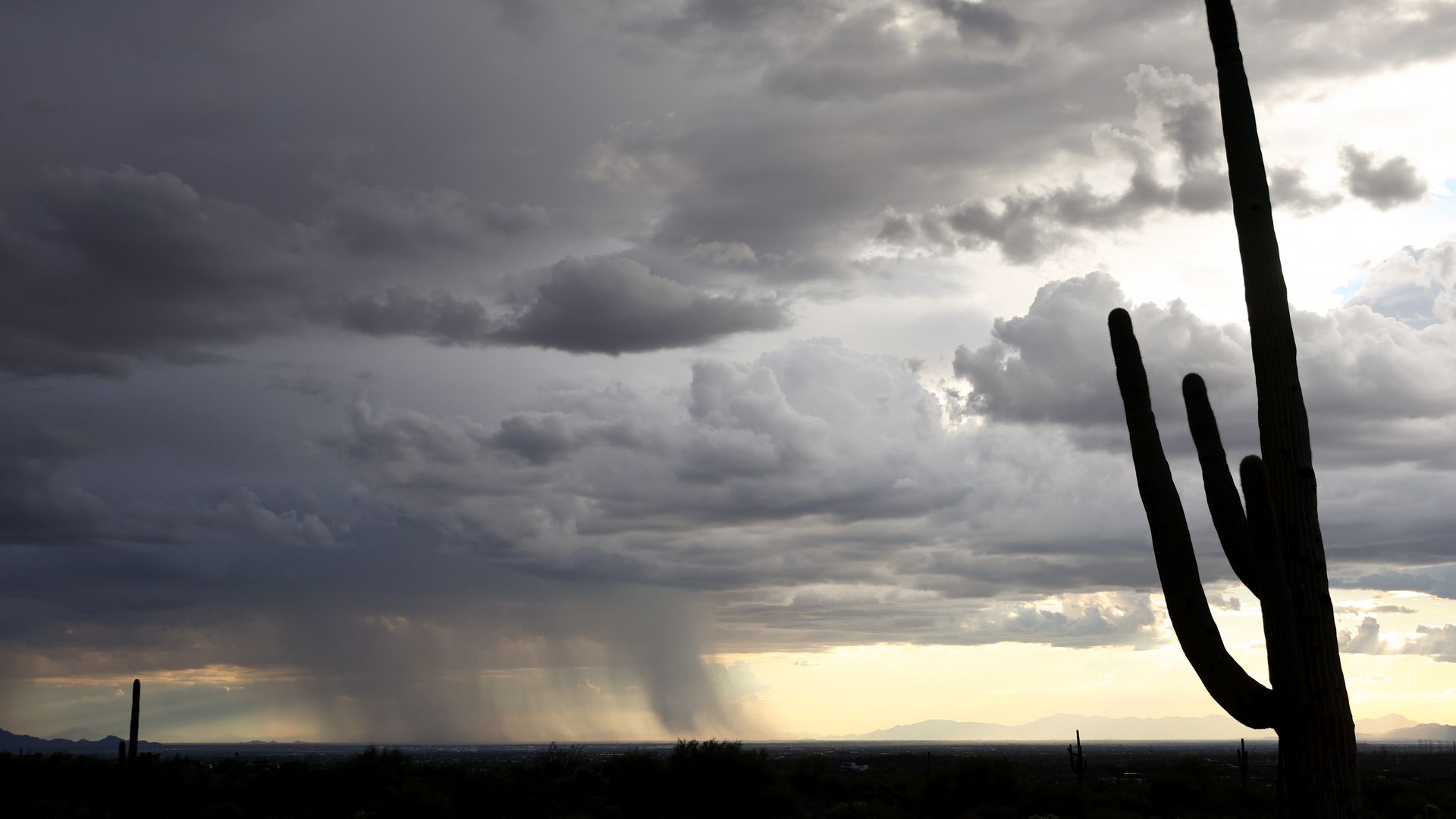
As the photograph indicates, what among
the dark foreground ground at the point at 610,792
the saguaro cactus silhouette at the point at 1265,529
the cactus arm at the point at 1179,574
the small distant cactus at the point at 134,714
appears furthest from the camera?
the dark foreground ground at the point at 610,792

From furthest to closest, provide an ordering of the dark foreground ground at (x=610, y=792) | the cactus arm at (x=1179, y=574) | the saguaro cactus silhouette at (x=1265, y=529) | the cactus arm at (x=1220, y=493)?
the dark foreground ground at (x=610, y=792) → the cactus arm at (x=1220, y=493) → the cactus arm at (x=1179, y=574) → the saguaro cactus silhouette at (x=1265, y=529)

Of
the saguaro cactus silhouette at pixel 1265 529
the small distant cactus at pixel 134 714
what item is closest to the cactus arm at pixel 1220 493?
the saguaro cactus silhouette at pixel 1265 529

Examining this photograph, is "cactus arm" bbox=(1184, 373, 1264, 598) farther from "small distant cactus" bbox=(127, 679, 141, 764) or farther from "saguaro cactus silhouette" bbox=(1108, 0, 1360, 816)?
"small distant cactus" bbox=(127, 679, 141, 764)

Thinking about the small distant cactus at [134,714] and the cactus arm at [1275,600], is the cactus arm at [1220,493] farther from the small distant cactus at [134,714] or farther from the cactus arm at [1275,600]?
the small distant cactus at [134,714]

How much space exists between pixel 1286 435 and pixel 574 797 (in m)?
44.0

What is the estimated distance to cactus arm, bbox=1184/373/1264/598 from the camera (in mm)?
10914

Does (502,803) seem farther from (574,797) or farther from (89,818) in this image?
(89,818)

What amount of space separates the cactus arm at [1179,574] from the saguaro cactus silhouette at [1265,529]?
0.01 metres

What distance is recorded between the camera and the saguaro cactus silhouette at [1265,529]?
997cm

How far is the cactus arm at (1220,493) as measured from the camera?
1091 cm

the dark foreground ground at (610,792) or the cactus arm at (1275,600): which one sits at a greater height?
the cactus arm at (1275,600)

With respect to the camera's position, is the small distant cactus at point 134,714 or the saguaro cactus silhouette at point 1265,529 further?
the small distant cactus at point 134,714

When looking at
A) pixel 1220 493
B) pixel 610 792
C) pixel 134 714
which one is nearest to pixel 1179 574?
pixel 1220 493

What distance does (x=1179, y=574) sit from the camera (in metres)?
11.0
